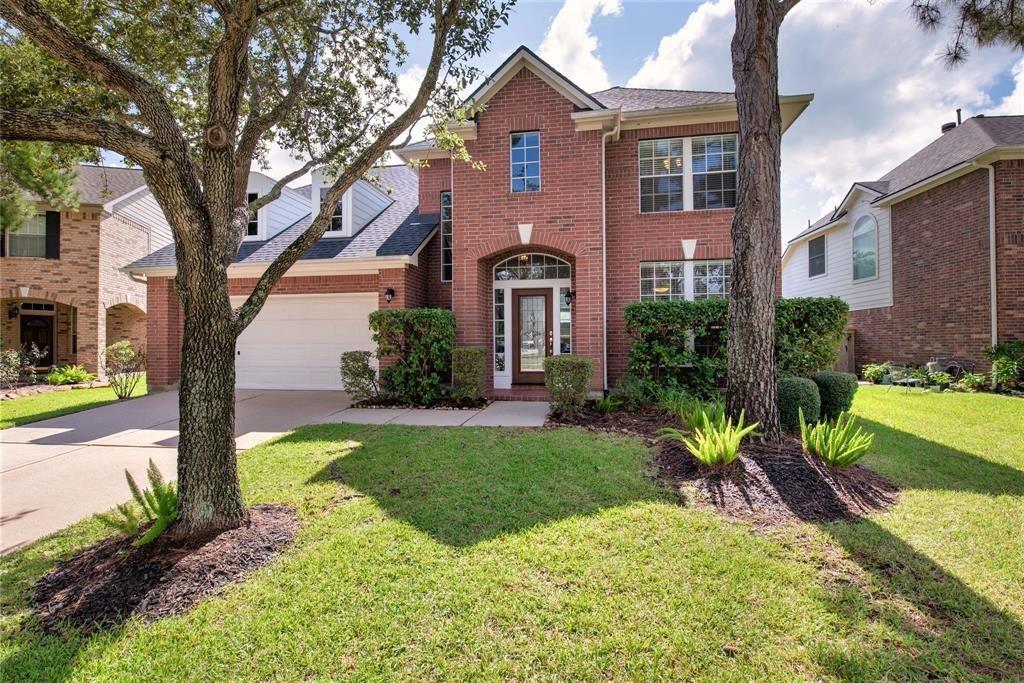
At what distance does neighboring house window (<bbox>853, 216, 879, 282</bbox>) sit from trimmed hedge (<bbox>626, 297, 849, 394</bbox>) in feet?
29.0

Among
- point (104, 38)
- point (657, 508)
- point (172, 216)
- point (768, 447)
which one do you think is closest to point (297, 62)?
point (104, 38)

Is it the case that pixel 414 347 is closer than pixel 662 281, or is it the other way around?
pixel 414 347

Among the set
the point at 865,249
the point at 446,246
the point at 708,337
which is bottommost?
the point at 708,337

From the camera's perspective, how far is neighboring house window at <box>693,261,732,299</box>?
10016 millimetres

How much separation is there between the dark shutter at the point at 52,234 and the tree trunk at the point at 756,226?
19994 mm

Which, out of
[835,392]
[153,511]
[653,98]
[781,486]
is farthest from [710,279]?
[153,511]

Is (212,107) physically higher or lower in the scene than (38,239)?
lower

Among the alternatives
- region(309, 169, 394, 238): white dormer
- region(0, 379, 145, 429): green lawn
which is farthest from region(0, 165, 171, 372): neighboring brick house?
region(309, 169, 394, 238): white dormer

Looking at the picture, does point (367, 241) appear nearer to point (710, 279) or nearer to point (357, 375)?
point (357, 375)

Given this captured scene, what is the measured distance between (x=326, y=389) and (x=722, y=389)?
30.1 feet

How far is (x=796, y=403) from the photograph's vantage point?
19.9ft

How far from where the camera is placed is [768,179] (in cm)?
546

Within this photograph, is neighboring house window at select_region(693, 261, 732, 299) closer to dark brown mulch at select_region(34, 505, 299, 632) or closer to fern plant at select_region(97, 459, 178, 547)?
dark brown mulch at select_region(34, 505, 299, 632)

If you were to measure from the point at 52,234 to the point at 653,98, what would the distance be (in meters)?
19.1
